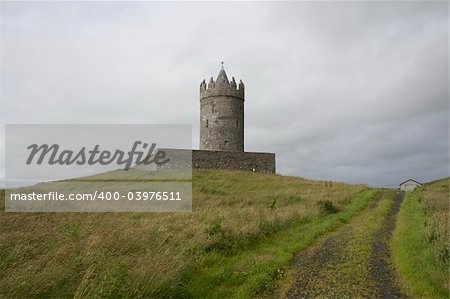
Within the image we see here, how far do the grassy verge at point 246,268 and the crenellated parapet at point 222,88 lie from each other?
32.2 meters

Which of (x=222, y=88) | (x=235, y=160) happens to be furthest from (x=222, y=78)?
(x=235, y=160)

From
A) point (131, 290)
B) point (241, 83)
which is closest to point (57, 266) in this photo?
point (131, 290)

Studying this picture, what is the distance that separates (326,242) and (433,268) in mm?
3452

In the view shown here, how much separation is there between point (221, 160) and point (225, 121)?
220 inches

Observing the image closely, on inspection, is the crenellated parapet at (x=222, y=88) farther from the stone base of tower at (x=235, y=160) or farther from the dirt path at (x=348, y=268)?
the dirt path at (x=348, y=268)

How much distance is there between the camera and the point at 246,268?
8.45m

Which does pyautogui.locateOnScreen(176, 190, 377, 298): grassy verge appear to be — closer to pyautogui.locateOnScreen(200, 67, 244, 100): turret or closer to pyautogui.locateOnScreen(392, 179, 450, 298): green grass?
pyautogui.locateOnScreen(392, 179, 450, 298): green grass

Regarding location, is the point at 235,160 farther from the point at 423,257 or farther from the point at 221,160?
the point at 423,257

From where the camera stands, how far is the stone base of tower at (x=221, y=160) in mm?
37312

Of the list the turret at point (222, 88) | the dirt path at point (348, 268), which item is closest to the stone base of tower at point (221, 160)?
the turret at point (222, 88)

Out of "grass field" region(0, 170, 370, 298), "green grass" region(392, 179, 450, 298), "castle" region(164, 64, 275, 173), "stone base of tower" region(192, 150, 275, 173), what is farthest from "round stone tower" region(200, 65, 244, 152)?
"green grass" region(392, 179, 450, 298)

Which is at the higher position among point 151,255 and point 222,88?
point 222,88

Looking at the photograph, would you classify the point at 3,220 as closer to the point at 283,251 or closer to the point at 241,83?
the point at 283,251

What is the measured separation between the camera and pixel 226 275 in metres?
7.90
